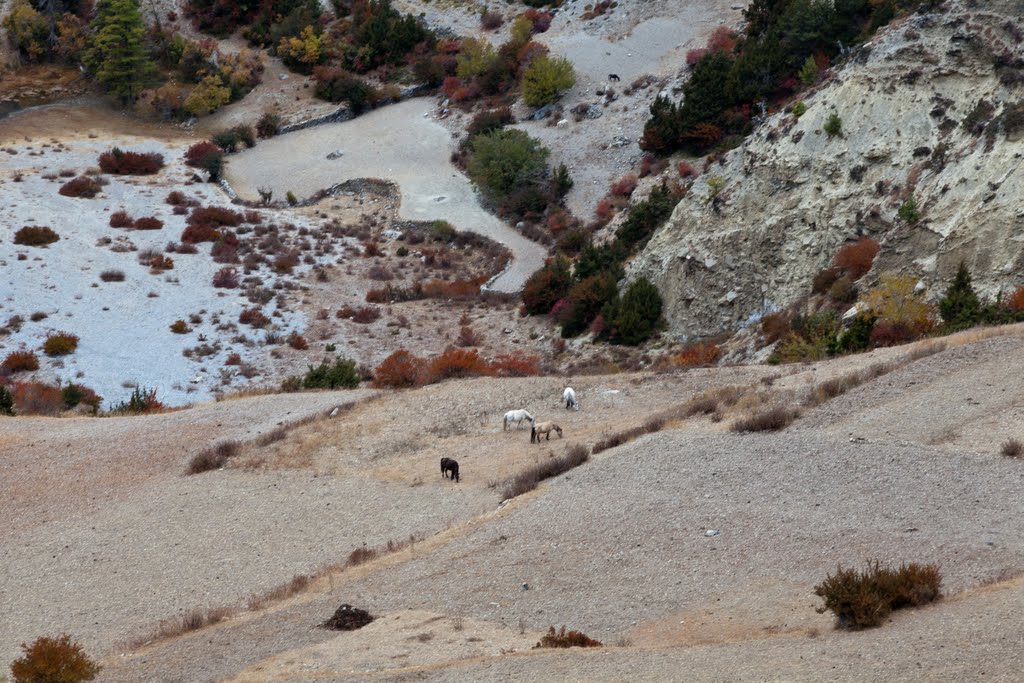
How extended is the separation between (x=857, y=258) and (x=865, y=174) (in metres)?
3.59

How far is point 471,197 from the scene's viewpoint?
2026 inches

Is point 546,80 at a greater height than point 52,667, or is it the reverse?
point 546,80

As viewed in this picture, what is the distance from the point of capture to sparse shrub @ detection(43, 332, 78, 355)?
1308 inches

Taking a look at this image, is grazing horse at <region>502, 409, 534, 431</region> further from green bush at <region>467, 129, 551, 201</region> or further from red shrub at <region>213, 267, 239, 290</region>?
green bush at <region>467, 129, 551, 201</region>

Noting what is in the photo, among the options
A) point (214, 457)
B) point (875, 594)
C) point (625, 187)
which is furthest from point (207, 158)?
point (875, 594)

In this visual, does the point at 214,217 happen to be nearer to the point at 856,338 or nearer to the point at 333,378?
the point at 333,378

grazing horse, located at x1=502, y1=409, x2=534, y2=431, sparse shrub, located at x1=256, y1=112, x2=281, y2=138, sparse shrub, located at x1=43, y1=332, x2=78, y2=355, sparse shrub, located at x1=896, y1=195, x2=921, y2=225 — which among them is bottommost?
grazing horse, located at x1=502, y1=409, x2=534, y2=431

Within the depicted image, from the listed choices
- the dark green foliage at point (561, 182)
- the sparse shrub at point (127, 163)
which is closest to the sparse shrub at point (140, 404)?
the dark green foliage at point (561, 182)

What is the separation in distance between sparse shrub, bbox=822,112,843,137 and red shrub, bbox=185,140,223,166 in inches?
1242

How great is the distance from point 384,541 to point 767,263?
59.7 ft

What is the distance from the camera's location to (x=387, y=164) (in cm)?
5481

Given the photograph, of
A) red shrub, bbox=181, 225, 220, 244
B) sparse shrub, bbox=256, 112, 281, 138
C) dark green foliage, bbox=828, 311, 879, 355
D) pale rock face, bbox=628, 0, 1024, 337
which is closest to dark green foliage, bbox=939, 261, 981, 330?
dark green foliage, bbox=828, 311, 879, 355

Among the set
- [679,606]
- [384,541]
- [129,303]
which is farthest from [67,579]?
[129,303]

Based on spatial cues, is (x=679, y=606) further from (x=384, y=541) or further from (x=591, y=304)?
(x=591, y=304)
